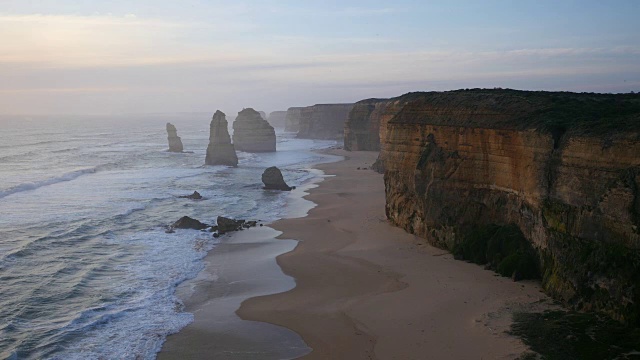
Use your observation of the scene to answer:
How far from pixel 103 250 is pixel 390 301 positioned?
16.4 meters

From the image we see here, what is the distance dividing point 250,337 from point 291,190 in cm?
3510

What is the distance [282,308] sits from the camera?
21219 mm

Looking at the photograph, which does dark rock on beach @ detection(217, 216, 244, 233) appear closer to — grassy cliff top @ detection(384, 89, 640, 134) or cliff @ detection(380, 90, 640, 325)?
cliff @ detection(380, 90, 640, 325)

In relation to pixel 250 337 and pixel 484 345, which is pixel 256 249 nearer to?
pixel 250 337

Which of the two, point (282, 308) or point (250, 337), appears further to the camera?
point (282, 308)

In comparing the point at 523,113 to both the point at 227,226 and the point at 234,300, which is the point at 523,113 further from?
the point at 227,226

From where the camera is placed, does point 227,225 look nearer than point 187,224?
Yes

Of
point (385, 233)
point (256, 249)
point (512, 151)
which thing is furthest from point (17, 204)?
point (512, 151)

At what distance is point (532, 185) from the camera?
21500 mm

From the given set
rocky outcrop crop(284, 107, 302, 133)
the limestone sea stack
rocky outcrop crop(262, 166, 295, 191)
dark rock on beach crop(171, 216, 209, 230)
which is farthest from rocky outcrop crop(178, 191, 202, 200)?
rocky outcrop crop(284, 107, 302, 133)

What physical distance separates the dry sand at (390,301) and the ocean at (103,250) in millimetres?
4351

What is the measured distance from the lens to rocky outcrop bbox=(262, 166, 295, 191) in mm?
52406

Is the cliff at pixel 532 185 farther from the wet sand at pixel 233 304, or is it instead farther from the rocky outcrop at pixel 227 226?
the rocky outcrop at pixel 227 226

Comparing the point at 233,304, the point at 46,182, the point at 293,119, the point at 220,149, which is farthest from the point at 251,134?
the point at 293,119
